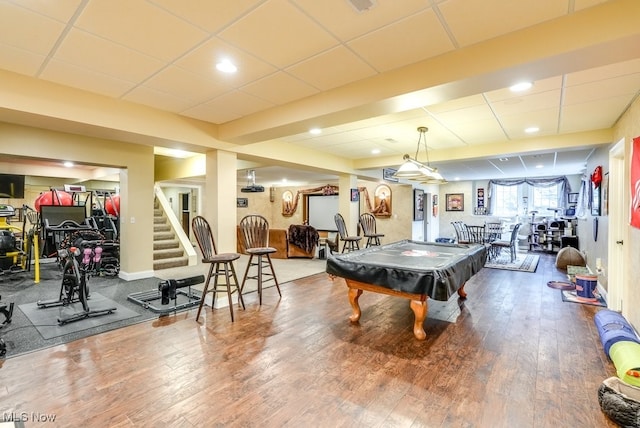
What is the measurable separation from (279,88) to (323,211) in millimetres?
8838

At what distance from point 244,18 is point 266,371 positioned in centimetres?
258

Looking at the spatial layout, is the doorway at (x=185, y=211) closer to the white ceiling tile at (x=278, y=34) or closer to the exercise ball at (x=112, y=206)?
the exercise ball at (x=112, y=206)

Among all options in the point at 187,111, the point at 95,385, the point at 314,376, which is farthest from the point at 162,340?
the point at 187,111

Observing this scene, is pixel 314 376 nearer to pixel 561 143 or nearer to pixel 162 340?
pixel 162 340

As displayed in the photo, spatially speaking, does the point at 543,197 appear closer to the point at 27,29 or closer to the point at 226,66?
the point at 226,66

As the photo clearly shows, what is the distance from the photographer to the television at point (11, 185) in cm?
764

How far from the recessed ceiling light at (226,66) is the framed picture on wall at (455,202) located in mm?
11287

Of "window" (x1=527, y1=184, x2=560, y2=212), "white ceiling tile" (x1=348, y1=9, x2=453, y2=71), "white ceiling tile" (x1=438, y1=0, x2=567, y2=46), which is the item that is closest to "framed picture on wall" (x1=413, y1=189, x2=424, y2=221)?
"window" (x1=527, y1=184, x2=560, y2=212)

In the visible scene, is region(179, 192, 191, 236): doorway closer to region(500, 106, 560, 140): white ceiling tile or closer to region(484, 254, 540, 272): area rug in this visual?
region(484, 254, 540, 272): area rug

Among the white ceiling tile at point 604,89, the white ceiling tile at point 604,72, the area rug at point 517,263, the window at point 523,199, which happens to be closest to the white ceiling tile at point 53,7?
the white ceiling tile at point 604,72

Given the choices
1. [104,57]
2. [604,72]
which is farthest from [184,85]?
[604,72]

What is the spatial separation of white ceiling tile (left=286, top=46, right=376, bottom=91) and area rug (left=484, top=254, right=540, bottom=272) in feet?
19.9

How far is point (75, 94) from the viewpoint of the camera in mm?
2957

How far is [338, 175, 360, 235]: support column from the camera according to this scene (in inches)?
288
